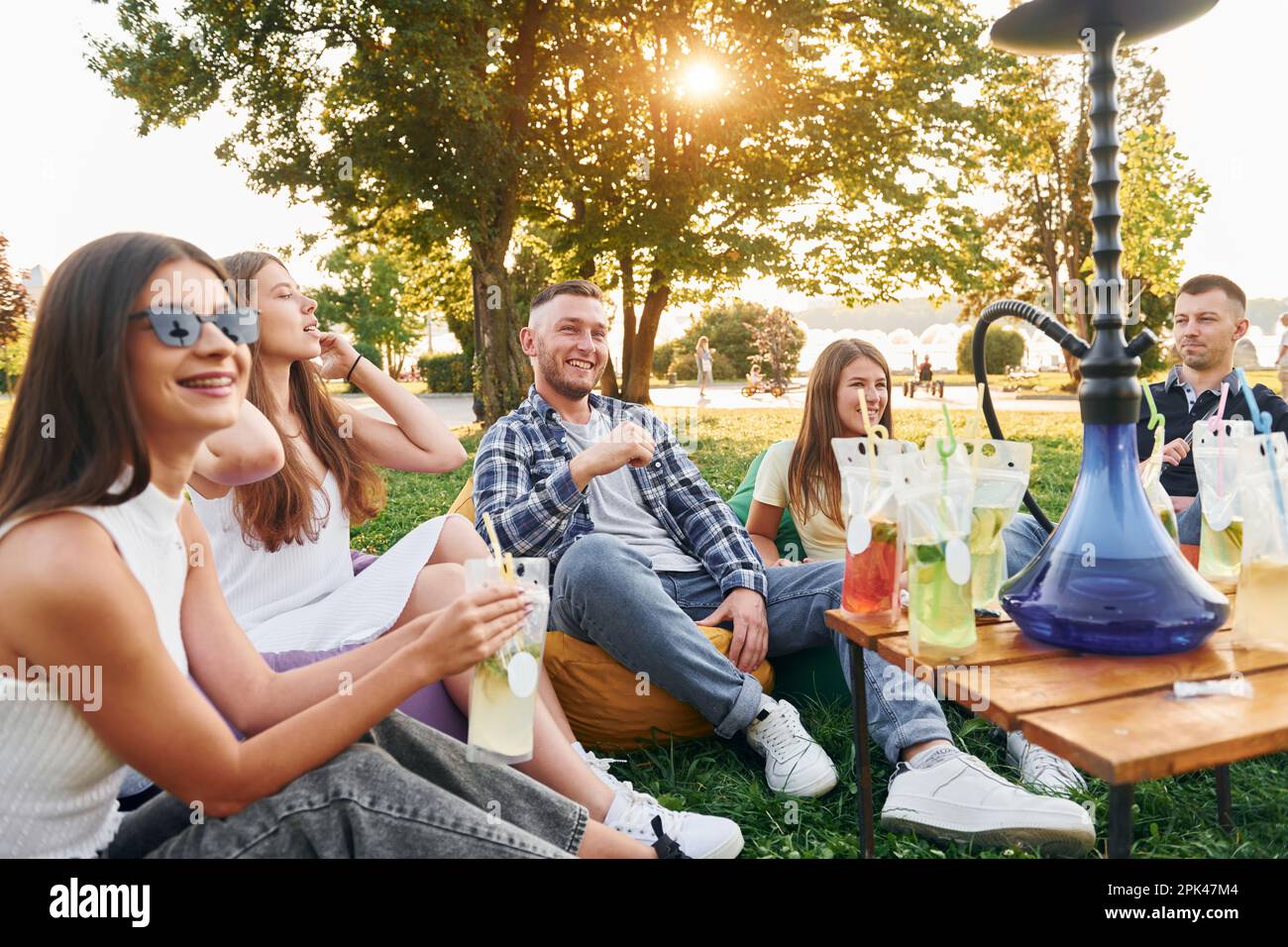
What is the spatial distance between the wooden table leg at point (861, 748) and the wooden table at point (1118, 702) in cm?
17

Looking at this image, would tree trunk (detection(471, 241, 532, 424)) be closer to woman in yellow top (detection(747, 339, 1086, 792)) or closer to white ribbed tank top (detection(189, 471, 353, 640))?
woman in yellow top (detection(747, 339, 1086, 792))

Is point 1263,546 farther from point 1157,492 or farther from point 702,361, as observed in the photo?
point 702,361

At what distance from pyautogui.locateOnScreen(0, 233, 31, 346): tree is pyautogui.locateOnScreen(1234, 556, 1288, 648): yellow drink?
17293mm

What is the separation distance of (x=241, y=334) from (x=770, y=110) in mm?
13552

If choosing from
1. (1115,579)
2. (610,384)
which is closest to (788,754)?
(1115,579)

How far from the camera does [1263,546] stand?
1.55m

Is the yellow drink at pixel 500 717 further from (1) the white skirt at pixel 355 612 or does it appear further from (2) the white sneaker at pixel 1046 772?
(2) the white sneaker at pixel 1046 772

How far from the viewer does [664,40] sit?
13297mm

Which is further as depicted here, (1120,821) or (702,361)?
(702,361)

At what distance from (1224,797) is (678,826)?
4.64 ft

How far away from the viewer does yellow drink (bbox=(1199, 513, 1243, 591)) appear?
1.97 meters

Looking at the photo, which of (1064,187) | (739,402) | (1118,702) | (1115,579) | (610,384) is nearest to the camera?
(1118,702)

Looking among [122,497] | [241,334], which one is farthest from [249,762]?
[241,334]

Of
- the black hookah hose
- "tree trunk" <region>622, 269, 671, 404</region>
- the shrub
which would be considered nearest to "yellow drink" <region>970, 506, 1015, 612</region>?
the black hookah hose
